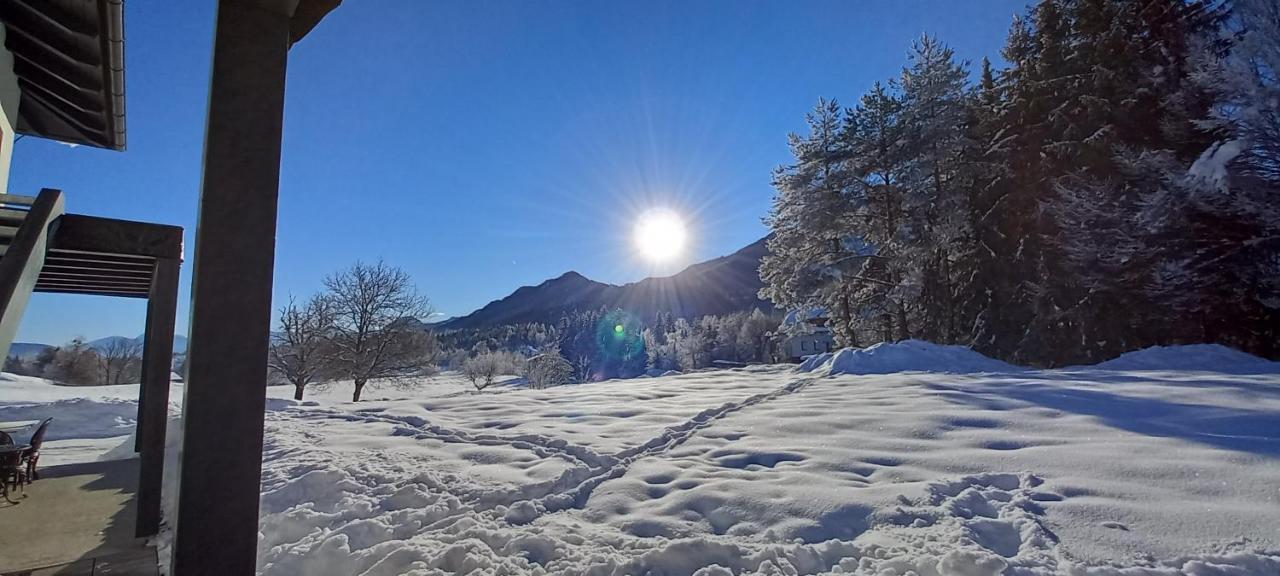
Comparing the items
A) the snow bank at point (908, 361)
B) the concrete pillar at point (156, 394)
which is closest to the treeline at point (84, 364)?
the concrete pillar at point (156, 394)

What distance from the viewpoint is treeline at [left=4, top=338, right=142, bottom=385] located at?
30938 millimetres

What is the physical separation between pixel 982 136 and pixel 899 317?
248 inches

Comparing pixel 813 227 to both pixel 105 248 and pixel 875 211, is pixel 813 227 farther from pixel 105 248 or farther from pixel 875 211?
pixel 105 248

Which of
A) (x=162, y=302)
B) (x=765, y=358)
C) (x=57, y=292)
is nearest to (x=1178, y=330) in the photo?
(x=162, y=302)

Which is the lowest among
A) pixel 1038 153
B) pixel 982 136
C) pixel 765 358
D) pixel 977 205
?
pixel 765 358

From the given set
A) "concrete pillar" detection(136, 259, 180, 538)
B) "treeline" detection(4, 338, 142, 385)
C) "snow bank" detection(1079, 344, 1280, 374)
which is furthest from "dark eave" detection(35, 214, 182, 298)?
"treeline" detection(4, 338, 142, 385)

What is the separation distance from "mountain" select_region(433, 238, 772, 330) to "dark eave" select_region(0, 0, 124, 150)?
4202 inches

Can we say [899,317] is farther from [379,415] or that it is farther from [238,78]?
[238,78]

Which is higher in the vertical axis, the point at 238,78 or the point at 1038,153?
the point at 1038,153

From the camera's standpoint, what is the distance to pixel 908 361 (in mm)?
9953

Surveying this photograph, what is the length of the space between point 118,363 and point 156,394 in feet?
145

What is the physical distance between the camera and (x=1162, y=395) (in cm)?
530

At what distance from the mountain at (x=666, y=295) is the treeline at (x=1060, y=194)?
3682 inches

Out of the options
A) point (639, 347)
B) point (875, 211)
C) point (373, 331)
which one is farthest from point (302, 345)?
point (639, 347)
